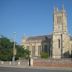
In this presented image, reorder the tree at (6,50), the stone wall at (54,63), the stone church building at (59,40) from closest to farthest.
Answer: the stone wall at (54,63) → the tree at (6,50) → the stone church building at (59,40)

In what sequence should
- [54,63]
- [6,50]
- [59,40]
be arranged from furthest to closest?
[59,40]
[6,50]
[54,63]

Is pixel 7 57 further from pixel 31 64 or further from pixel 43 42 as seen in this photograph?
pixel 43 42

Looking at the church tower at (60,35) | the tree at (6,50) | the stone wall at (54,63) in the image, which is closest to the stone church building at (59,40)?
the church tower at (60,35)

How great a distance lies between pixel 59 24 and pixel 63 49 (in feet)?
37.1

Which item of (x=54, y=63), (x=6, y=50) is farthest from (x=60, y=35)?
(x=54, y=63)

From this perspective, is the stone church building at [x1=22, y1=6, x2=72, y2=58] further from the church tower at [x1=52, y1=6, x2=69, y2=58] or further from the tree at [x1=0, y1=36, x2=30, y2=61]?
the tree at [x1=0, y1=36, x2=30, y2=61]

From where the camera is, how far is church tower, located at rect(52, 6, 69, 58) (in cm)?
10969

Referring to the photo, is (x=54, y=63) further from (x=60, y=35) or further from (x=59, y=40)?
(x=60, y=35)

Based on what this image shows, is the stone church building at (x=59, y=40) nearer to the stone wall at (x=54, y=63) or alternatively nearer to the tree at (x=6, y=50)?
the tree at (x=6, y=50)

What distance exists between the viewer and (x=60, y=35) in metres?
112

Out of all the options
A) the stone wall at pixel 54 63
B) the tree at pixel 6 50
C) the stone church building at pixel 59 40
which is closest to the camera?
the stone wall at pixel 54 63

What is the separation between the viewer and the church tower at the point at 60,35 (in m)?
110

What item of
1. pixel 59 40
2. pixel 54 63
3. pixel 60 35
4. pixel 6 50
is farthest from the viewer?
pixel 60 35

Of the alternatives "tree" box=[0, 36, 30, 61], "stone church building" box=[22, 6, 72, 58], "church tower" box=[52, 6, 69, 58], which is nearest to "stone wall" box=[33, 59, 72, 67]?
"tree" box=[0, 36, 30, 61]
